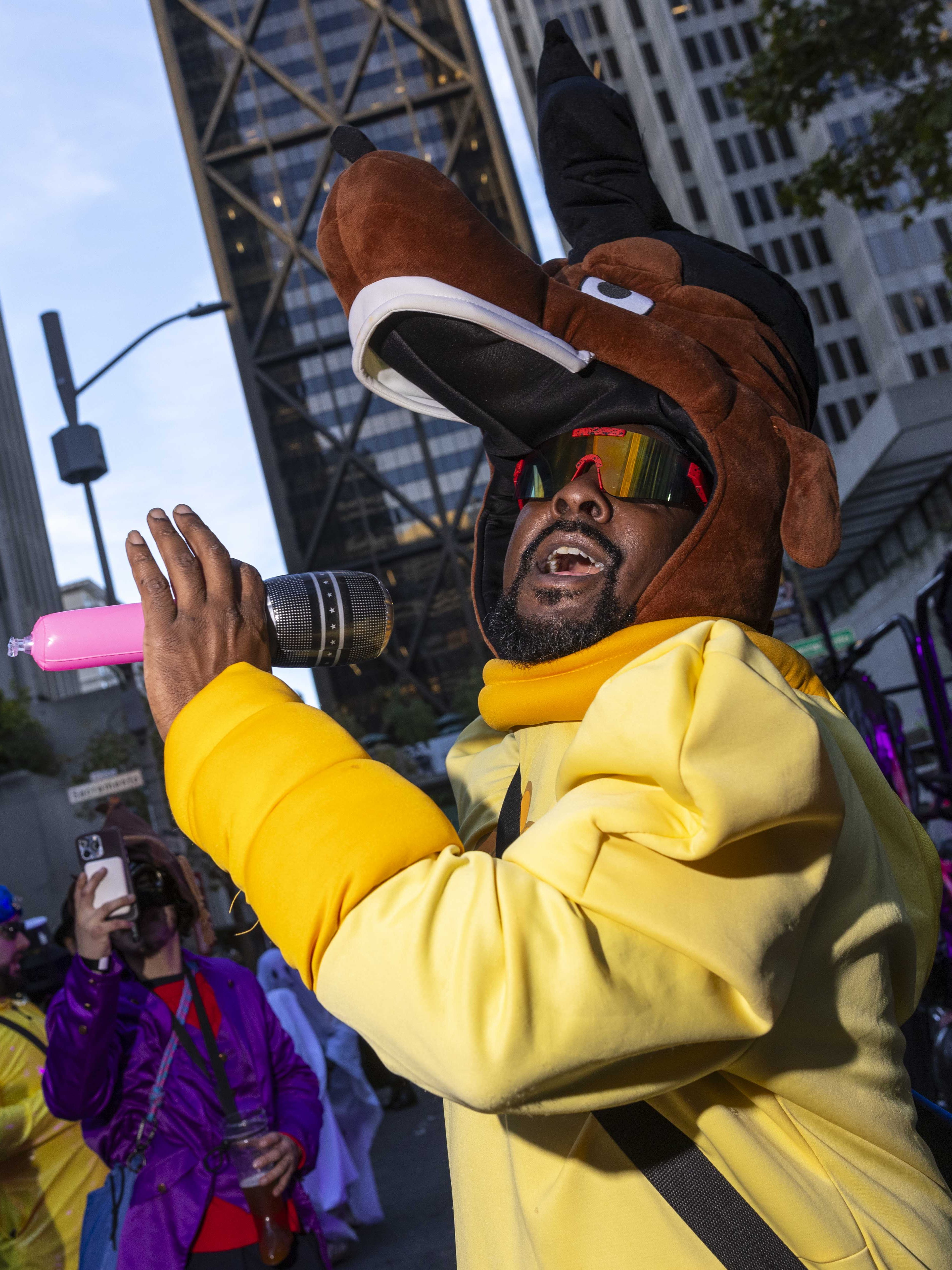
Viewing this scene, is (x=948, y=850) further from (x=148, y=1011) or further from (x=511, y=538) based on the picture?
(x=511, y=538)

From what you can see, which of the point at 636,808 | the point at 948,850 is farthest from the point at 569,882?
the point at 948,850

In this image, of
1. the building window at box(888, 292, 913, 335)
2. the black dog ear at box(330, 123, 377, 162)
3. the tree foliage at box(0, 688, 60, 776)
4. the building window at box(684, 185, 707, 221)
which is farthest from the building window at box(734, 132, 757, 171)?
the black dog ear at box(330, 123, 377, 162)

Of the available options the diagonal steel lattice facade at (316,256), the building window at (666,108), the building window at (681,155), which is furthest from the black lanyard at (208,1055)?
the building window at (666,108)

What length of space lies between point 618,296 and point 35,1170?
3.24 m

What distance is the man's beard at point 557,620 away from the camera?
1371 mm

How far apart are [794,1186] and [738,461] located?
86cm

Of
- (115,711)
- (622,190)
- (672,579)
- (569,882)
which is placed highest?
(115,711)

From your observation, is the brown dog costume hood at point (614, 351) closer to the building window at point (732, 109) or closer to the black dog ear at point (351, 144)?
the black dog ear at point (351, 144)

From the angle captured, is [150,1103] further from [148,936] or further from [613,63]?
[613,63]

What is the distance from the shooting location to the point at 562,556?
1474mm

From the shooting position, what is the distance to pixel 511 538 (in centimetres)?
161

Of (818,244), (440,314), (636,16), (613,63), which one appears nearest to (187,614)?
(440,314)

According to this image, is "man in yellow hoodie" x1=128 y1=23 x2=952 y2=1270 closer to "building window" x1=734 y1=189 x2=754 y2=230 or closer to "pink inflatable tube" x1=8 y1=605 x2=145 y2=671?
"pink inflatable tube" x1=8 y1=605 x2=145 y2=671

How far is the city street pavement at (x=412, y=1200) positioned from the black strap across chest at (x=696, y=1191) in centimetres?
389
